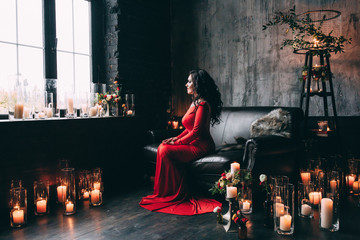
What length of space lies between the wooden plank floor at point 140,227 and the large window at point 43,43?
1.27 m

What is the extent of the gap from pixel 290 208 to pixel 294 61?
2394 millimetres

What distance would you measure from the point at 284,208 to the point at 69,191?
1.75 m

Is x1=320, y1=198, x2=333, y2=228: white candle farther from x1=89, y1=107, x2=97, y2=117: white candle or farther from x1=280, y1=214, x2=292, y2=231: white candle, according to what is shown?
x1=89, y1=107, x2=97, y2=117: white candle

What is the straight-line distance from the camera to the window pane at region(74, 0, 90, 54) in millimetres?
4066

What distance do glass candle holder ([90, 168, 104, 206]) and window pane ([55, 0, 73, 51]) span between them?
1920 millimetres

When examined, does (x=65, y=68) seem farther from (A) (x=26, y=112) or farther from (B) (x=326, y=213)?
(B) (x=326, y=213)

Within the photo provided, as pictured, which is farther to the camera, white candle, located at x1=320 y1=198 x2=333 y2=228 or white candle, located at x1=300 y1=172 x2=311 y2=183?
white candle, located at x1=300 y1=172 x2=311 y2=183

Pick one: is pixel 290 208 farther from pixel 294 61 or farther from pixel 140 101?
pixel 140 101

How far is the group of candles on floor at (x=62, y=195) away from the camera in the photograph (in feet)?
7.53

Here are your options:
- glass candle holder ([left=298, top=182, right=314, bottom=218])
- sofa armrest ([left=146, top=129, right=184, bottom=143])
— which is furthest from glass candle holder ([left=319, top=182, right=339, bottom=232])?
sofa armrest ([left=146, top=129, right=184, bottom=143])

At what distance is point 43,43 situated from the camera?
3.70 metres

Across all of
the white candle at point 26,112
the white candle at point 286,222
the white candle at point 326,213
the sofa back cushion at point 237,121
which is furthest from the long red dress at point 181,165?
the white candle at point 26,112

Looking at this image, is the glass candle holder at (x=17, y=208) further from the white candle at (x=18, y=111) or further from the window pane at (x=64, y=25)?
the window pane at (x=64, y=25)

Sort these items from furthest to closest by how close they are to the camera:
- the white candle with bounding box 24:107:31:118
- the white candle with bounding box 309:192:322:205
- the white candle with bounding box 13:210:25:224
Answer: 1. the white candle with bounding box 24:107:31:118
2. the white candle with bounding box 309:192:322:205
3. the white candle with bounding box 13:210:25:224
